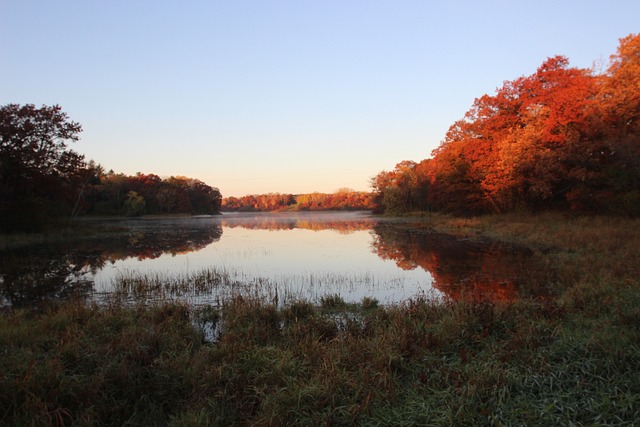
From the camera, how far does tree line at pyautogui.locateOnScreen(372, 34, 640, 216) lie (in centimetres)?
2225

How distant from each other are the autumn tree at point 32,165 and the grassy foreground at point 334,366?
22928mm

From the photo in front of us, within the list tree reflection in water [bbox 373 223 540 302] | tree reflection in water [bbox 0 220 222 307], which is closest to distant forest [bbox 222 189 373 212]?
tree reflection in water [bbox 373 223 540 302]

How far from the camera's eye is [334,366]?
4.68 metres

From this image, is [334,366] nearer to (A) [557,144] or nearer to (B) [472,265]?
(B) [472,265]

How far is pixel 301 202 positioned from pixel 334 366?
162m

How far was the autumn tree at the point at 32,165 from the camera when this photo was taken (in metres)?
24.3

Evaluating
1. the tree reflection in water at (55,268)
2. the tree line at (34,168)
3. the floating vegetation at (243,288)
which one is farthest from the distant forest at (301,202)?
the floating vegetation at (243,288)

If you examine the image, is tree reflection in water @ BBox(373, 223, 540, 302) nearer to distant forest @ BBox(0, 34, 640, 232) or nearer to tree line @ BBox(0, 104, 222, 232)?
distant forest @ BBox(0, 34, 640, 232)

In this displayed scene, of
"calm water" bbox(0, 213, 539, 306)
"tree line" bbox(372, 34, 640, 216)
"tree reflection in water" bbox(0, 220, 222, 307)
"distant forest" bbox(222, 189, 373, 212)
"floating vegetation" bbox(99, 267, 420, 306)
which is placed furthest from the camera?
"distant forest" bbox(222, 189, 373, 212)

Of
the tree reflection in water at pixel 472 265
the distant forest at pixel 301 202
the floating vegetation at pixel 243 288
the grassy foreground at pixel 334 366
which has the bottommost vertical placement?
the tree reflection in water at pixel 472 265

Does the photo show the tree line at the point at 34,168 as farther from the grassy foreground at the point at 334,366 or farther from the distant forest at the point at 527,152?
A: the grassy foreground at the point at 334,366

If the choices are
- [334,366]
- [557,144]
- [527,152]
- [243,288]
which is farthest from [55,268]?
[557,144]

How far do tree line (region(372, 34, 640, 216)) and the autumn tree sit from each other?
1320 inches

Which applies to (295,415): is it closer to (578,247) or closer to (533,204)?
(578,247)
